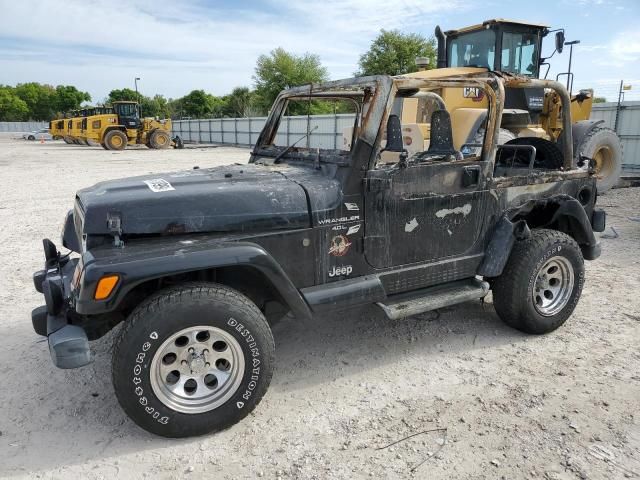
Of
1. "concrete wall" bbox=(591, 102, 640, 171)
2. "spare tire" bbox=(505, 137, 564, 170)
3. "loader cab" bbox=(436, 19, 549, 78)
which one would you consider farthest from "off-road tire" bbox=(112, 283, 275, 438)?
"concrete wall" bbox=(591, 102, 640, 171)

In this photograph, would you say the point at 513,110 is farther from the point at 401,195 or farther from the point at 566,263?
the point at 401,195

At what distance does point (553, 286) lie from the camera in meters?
4.20

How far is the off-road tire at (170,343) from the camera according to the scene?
2635 mm

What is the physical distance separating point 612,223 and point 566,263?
15.7 ft

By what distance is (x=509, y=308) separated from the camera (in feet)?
13.0

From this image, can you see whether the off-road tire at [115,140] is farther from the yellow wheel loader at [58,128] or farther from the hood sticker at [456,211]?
the hood sticker at [456,211]

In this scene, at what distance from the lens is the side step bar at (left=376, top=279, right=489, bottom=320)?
3.46 m

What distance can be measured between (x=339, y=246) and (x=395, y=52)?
48.1 metres

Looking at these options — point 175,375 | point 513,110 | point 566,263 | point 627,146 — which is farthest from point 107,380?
point 627,146

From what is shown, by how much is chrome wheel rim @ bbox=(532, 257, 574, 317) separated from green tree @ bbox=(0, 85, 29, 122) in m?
86.7

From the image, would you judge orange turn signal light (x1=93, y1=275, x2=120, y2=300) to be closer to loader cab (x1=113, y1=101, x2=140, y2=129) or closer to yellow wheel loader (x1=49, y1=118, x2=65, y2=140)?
loader cab (x1=113, y1=101, x2=140, y2=129)

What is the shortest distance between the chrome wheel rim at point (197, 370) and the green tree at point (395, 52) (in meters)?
46.9

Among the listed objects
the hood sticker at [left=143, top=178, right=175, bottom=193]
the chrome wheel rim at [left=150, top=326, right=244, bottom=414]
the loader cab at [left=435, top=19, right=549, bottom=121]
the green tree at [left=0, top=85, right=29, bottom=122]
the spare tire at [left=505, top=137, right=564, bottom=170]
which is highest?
the green tree at [left=0, top=85, right=29, bottom=122]

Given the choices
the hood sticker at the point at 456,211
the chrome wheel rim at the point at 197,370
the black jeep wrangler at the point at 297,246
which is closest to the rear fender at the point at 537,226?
the black jeep wrangler at the point at 297,246
